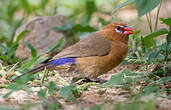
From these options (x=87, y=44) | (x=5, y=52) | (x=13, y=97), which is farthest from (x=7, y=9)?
(x=13, y=97)

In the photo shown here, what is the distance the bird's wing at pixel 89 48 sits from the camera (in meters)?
4.82

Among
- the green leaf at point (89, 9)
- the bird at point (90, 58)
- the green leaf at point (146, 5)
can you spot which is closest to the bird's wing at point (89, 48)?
the bird at point (90, 58)

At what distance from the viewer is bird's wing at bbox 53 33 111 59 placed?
4.82 meters

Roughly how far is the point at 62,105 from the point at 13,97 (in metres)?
0.60

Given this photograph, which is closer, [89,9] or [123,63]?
[123,63]

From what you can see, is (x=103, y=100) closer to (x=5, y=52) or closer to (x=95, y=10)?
(x=5, y=52)

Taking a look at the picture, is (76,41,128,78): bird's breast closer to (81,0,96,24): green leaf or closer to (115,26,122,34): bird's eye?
(115,26,122,34): bird's eye

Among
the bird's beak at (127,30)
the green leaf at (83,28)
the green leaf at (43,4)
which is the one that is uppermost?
the green leaf at (43,4)

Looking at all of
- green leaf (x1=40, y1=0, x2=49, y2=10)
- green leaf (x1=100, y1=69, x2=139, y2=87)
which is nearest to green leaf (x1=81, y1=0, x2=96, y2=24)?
green leaf (x1=40, y1=0, x2=49, y2=10)

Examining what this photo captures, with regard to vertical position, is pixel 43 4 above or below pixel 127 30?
above

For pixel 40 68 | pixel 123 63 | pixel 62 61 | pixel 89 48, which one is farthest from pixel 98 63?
pixel 40 68

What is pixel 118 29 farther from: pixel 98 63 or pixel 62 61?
pixel 62 61

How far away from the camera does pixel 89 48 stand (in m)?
4.96

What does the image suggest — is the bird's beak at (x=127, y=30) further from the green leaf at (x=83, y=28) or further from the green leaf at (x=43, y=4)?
the green leaf at (x=43, y=4)
